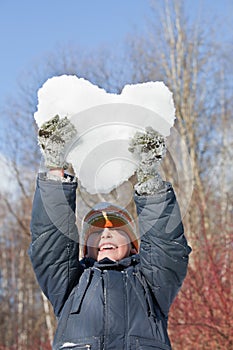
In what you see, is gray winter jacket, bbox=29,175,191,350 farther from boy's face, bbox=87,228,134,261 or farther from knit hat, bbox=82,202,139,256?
knit hat, bbox=82,202,139,256

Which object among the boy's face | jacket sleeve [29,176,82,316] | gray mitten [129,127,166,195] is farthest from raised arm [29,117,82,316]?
gray mitten [129,127,166,195]

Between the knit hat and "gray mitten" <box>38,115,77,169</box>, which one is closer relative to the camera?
"gray mitten" <box>38,115,77,169</box>

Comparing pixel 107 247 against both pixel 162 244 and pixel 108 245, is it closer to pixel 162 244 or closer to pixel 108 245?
pixel 108 245

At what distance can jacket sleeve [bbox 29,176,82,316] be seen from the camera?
7.08 feet

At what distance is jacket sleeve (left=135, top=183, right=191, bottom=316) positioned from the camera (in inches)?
85.2

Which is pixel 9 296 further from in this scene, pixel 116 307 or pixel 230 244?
pixel 116 307

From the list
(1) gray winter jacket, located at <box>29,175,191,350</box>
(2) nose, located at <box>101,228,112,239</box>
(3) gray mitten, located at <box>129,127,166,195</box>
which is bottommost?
(1) gray winter jacket, located at <box>29,175,191,350</box>

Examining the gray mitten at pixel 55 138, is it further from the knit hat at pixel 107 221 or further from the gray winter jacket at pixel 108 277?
the knit hat at pixel 107 221

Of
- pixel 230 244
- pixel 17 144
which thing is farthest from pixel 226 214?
pixel 17 144

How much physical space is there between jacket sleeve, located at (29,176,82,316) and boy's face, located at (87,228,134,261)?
0.43 feet

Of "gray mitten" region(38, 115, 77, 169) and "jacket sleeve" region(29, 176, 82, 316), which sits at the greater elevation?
"gray mitten" region(38, 115, 77, 169)

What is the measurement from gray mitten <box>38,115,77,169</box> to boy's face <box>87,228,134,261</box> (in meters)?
0.39

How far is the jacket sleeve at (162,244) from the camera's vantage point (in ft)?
7.10

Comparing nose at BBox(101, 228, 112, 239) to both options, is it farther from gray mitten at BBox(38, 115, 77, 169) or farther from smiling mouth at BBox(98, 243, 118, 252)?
gray mitten at BBox(38, 115, 77, 169)
